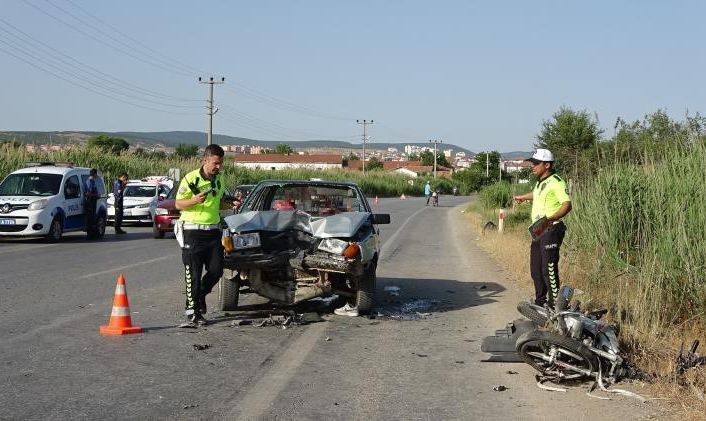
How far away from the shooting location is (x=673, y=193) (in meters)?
10.1

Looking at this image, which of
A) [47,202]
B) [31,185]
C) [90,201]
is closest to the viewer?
[47,202]

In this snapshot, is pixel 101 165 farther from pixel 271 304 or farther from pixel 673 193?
pixel 673 193

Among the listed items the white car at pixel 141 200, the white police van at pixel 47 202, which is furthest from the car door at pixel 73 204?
the white car at pixel 141 200

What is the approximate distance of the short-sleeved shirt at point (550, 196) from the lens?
9852mm

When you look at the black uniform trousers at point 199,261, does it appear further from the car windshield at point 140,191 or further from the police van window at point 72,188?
the car windshield at point 140,191

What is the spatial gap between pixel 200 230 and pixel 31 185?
549 inches

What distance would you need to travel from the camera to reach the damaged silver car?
32.7 feet

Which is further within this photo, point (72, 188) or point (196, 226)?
point (72, 188)

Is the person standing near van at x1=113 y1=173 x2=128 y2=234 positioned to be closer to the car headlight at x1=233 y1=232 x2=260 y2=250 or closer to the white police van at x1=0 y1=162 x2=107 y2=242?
the white police van at x1=0 y1=162 x2=107 y2=242

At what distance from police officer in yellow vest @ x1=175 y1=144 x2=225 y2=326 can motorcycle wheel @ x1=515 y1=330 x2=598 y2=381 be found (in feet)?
12.4

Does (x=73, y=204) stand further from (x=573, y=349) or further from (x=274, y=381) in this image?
(x=573, y=349)

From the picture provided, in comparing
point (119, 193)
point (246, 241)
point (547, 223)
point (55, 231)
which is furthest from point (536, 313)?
point (119, 193)

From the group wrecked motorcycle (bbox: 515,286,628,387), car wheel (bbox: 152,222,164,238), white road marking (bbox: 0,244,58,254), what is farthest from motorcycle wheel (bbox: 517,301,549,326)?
car wheel (bbox: 152,222,164,238)

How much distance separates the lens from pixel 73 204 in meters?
22.3
